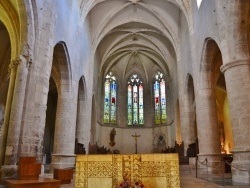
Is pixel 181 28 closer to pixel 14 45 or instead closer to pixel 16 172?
pixel 14 45

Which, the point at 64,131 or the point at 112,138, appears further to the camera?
the point at 112,138

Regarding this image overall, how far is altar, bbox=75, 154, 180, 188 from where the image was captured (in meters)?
4.36

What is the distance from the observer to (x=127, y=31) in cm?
2088

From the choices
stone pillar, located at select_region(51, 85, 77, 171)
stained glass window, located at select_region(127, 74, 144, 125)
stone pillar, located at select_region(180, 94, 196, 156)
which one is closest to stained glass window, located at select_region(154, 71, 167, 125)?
stained glass window, located at select_region(127, 74, 144, 125)

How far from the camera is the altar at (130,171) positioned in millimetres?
4355

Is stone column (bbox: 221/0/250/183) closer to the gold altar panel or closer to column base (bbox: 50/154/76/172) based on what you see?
the gold altar panel

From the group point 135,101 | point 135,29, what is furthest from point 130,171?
point 135,101

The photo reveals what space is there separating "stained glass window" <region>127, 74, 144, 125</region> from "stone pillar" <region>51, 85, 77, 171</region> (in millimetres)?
16484

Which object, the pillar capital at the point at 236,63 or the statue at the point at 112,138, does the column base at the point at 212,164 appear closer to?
the pillar capital at the point at 236,63

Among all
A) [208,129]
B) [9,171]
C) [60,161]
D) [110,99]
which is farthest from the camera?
[110,99]

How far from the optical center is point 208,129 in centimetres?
1088

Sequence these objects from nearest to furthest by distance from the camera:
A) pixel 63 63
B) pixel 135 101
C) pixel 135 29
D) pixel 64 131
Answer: pixel 64 131 → pixel 63 63 → pixel 135 29 → pixel 135 101

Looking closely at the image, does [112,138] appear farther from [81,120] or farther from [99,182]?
[99,182]

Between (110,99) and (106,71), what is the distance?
3402 mm
